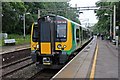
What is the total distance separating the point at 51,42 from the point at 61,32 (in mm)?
844

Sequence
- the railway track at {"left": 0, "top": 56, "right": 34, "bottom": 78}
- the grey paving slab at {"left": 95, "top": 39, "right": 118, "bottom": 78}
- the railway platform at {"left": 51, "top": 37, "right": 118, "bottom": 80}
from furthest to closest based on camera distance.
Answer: the railway track at {"left": 0, "top": 56, "right": 34, "bottom": 78}, the grey paving slab at {"left": 95, "top": 39, "right": 118, "bottom": 78}, the railway platform at {"left": 51, "top": 37, "right": 118, "bottom": 80}

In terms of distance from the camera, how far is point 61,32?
1421 cm

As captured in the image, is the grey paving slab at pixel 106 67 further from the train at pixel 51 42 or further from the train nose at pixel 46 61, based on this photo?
the train nose at pixel 46 61

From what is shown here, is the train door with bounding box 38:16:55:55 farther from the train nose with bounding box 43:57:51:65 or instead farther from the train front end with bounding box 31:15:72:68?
the train nose with bounding box 43:57:51:65

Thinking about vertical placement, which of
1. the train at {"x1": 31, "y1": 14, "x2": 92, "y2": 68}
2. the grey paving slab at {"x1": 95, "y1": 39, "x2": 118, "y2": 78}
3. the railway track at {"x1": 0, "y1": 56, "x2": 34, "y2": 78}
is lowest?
the railway track at {"x1": 0, "y1": 56, "x2": 34, "y2": 78}

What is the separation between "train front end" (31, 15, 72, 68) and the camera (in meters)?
13.8

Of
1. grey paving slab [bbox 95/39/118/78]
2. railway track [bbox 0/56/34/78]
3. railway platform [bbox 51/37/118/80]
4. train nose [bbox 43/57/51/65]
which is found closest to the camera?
Answer: railway platform [bbox 51/37/118/80]

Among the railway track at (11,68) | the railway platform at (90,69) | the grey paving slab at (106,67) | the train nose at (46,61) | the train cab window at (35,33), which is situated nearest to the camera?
the railway platform at (90,69)

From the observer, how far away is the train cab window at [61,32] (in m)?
14.1

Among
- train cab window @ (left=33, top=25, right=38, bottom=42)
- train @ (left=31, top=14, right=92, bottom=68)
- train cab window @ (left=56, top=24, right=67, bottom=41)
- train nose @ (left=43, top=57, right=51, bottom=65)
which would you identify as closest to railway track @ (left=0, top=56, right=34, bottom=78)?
train @ (left=31, top=14, right=92, bottom=68)

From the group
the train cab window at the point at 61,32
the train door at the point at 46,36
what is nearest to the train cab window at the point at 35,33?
the train door at the point at 46,36

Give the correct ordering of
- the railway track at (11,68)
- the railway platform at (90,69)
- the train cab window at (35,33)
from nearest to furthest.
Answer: the railway platform at (90,69), the railway track at (11,68), the train cab window at (35,33)

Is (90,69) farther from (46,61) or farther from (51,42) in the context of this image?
(51,42)

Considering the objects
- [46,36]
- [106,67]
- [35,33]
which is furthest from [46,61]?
[106,67]
